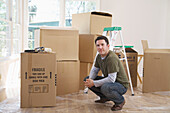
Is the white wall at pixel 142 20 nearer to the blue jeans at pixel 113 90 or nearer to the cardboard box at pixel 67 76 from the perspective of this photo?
the cardboard box at pixel 67 76

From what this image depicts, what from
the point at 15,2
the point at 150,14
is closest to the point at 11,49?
the point at 15,2

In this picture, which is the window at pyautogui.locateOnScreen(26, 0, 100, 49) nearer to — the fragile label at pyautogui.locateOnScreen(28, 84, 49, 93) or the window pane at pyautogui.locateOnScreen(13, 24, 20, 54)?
the window pane at pyautogui.locateOnScreen(13, 24, 20, 54)

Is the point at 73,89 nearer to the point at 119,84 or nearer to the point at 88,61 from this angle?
the point at 88,61

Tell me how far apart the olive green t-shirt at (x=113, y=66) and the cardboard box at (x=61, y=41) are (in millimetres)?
593

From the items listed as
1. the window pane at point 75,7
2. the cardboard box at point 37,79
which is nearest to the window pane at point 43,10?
the window pane at point 75,7

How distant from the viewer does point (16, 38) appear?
4086 mm

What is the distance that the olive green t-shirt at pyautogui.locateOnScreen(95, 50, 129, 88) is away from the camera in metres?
2.26

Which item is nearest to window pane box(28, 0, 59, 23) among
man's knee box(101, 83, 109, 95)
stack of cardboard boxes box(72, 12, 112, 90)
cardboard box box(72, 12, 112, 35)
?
cardboard box box(72, 12, 112, 35)

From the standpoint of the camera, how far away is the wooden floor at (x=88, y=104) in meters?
2.27

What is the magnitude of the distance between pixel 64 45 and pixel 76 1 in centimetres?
211

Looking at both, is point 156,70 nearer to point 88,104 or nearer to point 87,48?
point 87,48

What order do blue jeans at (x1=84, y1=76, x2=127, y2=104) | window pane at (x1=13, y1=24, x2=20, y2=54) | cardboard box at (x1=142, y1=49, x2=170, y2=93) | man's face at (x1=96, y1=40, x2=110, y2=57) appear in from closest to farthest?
blue jeans at (x1=84, y1=76, x2=127, y2=104)
man's face at (x1=96, y1=40, x2=110, y2=57)
cardboard box at (x1=142, y1=49, x2=170, y2=93)
window pane at (x1=13, y1=24, x2=20, y2=54)

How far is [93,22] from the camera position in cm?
A: 327

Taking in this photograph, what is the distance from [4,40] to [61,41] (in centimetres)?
104
